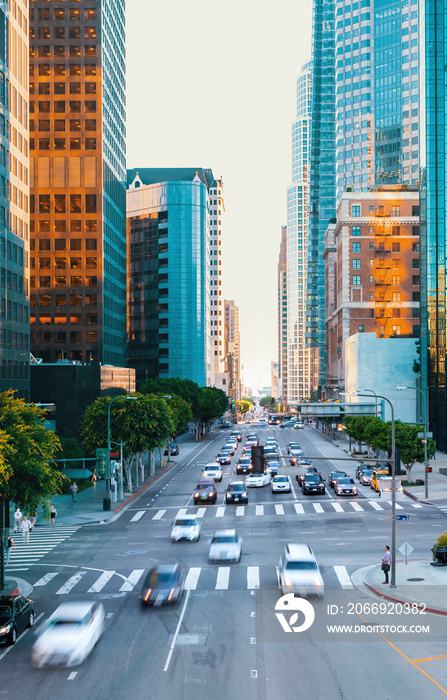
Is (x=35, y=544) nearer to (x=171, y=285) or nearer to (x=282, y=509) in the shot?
(x=282, y=509)

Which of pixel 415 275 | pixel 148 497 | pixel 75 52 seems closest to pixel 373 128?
pixel 415 275

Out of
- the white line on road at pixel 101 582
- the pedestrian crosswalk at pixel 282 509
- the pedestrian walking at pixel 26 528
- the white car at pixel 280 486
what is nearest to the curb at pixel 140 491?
the pedestrian crosswalk at pixel 282 509

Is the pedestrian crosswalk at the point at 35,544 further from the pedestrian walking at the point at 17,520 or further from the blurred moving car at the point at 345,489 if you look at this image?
the blurred moving car at the point at 345,489

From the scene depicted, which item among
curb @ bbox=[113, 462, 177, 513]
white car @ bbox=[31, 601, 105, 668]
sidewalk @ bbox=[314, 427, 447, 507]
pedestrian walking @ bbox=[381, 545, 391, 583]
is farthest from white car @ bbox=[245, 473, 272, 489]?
white car @ bbox=[31, 601, 105, 668]

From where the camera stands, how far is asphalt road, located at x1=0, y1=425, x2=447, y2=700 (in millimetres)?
18750

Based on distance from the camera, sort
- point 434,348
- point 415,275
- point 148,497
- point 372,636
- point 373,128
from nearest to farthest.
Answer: point 372,636 → point 148,497 → point 434,348 → point 415,275 → point 373,128

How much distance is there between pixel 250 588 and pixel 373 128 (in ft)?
489

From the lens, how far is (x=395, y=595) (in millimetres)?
26828

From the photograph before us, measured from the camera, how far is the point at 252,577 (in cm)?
3012

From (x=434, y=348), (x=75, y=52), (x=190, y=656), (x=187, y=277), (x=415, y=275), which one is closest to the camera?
(x=190, y=656)

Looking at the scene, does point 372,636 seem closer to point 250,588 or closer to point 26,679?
point 250,588

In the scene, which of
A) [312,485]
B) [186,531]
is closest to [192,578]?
[186,531]
